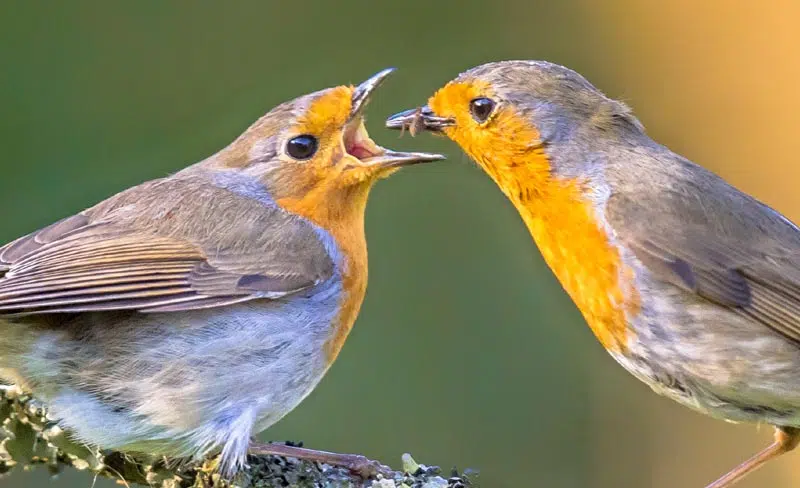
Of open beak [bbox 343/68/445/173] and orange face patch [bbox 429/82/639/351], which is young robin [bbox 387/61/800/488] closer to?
orange face patch [bbox 429/82/639/351]

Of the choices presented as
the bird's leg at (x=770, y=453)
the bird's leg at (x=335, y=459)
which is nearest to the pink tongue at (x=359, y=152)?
the bird's leg at (x=335, y=459)

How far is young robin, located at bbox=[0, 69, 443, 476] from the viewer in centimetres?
299

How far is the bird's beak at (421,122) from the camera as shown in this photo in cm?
370

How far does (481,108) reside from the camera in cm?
360

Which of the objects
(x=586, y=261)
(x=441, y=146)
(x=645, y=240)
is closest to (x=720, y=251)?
(x=645, y=240)

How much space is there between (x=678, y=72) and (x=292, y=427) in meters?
3.05

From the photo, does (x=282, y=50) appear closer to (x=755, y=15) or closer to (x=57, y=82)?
(x=57, y=82)

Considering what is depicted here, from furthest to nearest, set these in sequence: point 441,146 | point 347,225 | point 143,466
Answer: point 441,146, point 347,225, point 143,466

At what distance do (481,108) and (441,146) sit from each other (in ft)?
5.92

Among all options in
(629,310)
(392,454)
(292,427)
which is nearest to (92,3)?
(292,427)

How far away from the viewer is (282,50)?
6398 millimetres

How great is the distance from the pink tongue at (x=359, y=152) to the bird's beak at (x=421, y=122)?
0.60 ft

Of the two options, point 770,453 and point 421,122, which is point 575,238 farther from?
point 770,453

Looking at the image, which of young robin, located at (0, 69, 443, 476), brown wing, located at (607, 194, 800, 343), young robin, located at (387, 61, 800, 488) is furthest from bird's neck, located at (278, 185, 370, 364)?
brown wing, located at (607, 194, 800, 343)
